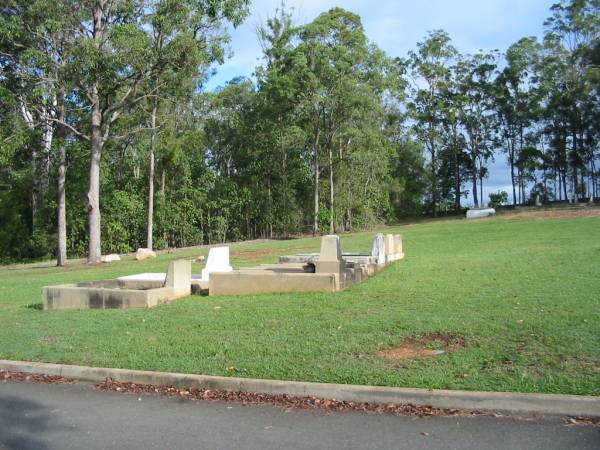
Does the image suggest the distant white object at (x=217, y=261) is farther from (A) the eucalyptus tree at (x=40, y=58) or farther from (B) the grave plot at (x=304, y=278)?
(A) the eucalyptus tree at (x=40, y=58)

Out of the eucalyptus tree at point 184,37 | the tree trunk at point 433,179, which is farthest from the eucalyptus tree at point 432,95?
the eucalyptus tree at point 184,37

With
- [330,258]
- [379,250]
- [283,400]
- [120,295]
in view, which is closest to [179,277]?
[120,295]

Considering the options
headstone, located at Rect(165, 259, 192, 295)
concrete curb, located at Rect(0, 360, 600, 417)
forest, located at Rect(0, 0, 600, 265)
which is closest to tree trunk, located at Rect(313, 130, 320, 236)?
forest, located at Rect(0, 0, 600, 265)

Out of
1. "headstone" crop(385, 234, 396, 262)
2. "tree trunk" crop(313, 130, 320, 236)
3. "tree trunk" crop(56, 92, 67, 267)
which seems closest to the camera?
"headstone" crop(385, 234, 396, 262)

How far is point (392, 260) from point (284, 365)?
1083cm

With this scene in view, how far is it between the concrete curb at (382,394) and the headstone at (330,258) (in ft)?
18.0

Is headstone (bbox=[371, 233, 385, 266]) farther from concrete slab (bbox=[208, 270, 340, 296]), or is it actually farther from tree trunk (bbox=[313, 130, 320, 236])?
tree trunk (bbox=[313, 130, 320, 236])

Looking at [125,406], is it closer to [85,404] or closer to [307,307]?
[85,404]

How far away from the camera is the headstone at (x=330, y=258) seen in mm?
11438

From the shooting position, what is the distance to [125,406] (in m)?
5.79

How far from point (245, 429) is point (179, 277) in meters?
6.92

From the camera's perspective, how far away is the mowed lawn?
232 inches

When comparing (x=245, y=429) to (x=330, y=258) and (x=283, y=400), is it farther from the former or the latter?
(x=330, y=258)

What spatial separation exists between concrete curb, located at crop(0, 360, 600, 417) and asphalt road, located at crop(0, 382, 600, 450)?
0.18m
